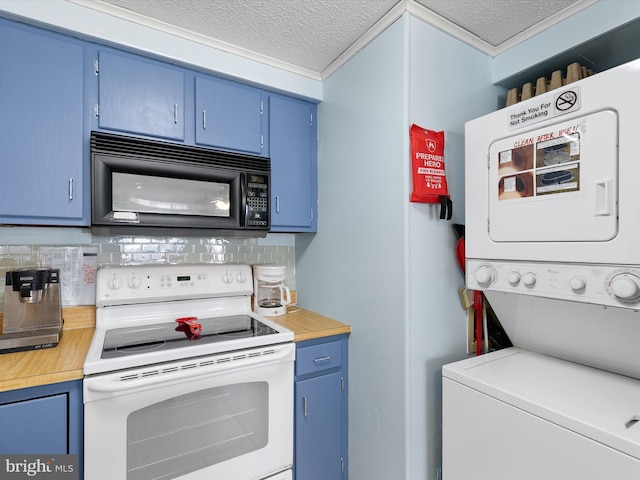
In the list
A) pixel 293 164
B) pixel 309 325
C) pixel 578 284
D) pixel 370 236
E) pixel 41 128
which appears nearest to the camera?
pixel 578 284

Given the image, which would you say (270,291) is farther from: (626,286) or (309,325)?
(626,286)

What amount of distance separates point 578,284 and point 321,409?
4.31 feet

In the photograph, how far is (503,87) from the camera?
6.21 feet

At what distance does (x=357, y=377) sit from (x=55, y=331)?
56.4 inches

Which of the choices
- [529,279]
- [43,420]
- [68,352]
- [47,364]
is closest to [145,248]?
[68,352]

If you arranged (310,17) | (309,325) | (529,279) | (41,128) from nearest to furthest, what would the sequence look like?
1. (529,279)
2. (41,128)
3. (310,17)
4. (309,325)

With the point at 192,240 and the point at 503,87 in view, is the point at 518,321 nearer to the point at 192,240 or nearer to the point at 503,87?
the point at 503,87

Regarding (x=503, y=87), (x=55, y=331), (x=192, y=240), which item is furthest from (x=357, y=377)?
(x=503, y=87)

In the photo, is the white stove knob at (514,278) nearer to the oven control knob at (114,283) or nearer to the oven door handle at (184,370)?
the oven door handle at (184,370)

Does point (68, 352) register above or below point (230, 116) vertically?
below

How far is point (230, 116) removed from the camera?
189cm

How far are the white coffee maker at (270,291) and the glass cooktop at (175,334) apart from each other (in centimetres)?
20

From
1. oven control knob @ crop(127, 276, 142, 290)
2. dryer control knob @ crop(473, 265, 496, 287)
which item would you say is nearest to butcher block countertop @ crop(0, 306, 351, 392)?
oven control knob @ crop(127, 276, 142, 290)

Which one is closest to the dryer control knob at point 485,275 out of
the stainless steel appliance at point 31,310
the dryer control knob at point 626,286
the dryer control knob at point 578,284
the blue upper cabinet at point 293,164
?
the dryer control knob at point 578,284
